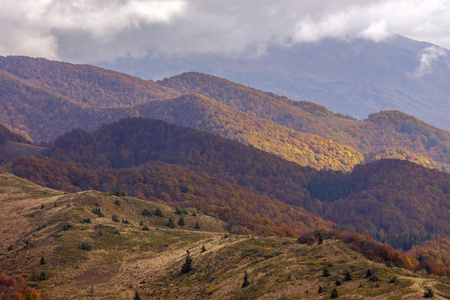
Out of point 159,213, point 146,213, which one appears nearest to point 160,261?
point 146,213

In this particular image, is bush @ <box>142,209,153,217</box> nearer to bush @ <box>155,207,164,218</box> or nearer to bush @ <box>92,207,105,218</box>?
bush @ <box>155,207,164,218</box>

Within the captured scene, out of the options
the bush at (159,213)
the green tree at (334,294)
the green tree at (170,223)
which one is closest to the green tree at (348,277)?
the green tree at (334,294)

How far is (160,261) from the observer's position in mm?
61062

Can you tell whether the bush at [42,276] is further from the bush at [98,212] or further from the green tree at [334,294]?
the green tree at [334,294]

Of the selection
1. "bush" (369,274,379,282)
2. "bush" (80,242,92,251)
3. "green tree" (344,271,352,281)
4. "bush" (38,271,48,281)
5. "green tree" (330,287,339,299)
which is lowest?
"bush" (38,271,48,281)

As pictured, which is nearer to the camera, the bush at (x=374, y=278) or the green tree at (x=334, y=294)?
the green tree at (x=334, y=294)

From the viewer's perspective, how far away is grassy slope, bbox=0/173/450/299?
4141 centimetres

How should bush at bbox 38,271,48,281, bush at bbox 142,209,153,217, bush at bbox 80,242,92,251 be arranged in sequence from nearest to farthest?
bush at bbox 38,271,48,281, bush at bbox 80,242,92,251, bush at bbox 142,209,153,217

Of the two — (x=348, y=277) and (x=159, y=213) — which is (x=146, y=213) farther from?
(x=348, y=277)

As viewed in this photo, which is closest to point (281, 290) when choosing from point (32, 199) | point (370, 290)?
point (370, 290)

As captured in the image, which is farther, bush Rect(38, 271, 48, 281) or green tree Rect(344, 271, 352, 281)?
bush Rect(38, 271, 48, 281)

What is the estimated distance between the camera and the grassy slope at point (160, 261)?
41.4 meters

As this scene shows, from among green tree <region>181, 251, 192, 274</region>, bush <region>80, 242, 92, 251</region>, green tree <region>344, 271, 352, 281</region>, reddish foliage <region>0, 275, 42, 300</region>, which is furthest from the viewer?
bush <region>80, 242, 92, 251</region>

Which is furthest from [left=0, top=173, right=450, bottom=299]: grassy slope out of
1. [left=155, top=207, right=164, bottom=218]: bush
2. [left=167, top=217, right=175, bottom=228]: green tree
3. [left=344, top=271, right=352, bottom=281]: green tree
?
[left=155, top=207, right=164, bottom=218]: bush
